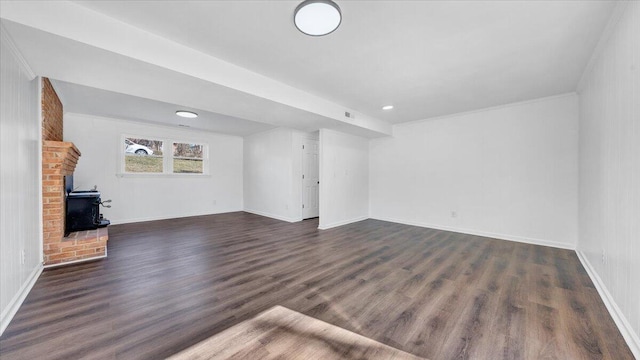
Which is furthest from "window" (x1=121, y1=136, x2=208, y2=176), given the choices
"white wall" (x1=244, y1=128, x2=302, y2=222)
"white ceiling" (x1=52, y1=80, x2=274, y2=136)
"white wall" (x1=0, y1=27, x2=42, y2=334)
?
"white wall" (x1=0, y1=27, x2=42, y2=334)

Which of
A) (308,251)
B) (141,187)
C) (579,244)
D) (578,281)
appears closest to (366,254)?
(308,251)

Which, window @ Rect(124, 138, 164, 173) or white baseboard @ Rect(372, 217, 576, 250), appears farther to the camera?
window @ Rect(124, 138, 164, 173)

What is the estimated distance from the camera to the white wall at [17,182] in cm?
175

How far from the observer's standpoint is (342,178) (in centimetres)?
543

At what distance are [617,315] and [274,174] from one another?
5.72 m

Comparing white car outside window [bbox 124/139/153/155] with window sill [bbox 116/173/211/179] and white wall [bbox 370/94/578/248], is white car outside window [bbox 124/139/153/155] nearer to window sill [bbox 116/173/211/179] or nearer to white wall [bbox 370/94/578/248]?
window sill [bbox 116/173/211/179]

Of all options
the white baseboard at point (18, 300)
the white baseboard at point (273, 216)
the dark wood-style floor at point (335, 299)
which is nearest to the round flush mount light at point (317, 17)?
the dark wood-style floor at point (335, 299)

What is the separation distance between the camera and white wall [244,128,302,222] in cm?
576

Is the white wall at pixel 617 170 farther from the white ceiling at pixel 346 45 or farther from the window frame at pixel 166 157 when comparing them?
the window frame at pixel 166 157

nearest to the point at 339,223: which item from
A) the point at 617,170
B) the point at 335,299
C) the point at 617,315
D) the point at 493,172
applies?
the point at 493,172

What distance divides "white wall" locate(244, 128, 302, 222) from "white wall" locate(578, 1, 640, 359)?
478 cm

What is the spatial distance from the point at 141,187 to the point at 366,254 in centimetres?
547

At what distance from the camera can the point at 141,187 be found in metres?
5.64

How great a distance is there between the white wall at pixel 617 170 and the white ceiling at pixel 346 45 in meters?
0.29
